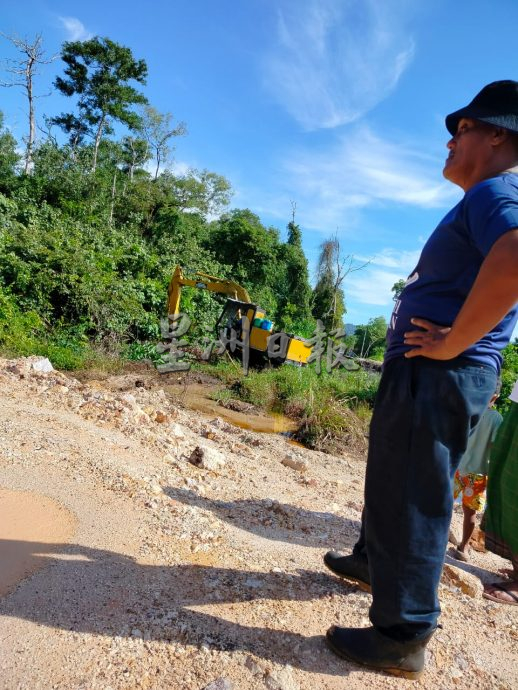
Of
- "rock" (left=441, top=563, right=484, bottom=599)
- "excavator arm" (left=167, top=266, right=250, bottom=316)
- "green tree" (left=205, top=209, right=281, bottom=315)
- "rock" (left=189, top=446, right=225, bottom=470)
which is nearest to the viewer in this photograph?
"rock" (left=441, top=563, right=484, bottom=599)

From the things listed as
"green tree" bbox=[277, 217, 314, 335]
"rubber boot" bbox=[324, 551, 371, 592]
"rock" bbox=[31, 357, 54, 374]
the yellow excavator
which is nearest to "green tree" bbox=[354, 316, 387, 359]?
"green tree" bbox=[277, 217, 314, 335]

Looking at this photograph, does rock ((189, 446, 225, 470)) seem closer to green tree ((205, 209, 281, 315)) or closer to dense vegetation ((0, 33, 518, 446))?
dense vegetation ((0, 33, 518, 446))

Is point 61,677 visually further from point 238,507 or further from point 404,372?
point 238,507

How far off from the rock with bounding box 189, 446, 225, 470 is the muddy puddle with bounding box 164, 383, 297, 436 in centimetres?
436

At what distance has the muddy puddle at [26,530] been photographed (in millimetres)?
1658

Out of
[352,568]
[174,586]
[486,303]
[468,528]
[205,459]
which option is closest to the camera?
[486,303]

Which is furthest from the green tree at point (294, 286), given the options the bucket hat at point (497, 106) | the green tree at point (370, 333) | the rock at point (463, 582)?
the bucket hat at point (497, 106)

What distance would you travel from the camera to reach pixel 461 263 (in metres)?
1.34

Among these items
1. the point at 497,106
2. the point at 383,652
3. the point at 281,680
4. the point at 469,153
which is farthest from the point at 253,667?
the point at 497,106

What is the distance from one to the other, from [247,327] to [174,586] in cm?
A: 995

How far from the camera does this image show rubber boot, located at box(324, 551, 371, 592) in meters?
1.85

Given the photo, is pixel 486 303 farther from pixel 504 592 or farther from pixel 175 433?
pixel 175 433

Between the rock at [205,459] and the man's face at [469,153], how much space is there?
2.66 m

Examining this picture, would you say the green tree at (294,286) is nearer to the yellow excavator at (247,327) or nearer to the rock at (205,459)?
the yellow excavator at (247,327)
